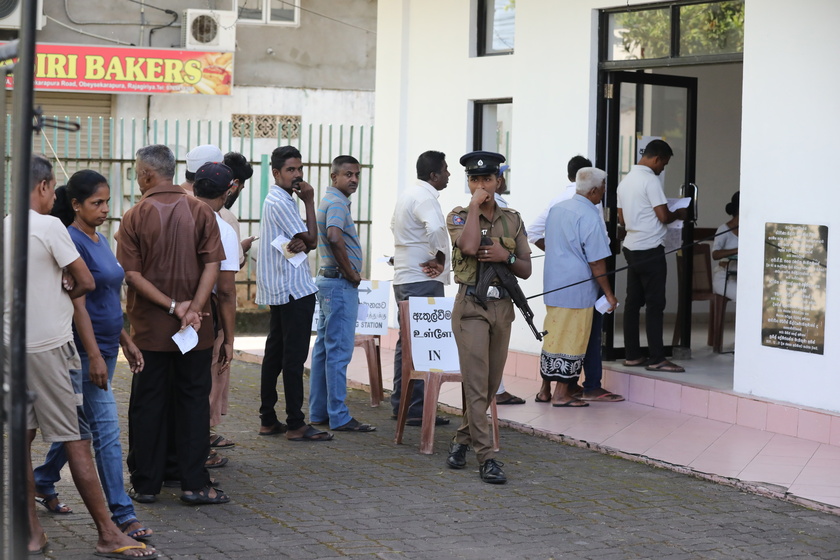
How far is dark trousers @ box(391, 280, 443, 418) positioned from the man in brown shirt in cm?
232

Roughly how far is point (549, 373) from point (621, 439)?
1.11 m

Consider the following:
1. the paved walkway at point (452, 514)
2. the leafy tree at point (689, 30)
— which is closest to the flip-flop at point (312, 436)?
the paved walkway at point (452, 514)

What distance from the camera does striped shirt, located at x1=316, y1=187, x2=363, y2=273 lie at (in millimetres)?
7863

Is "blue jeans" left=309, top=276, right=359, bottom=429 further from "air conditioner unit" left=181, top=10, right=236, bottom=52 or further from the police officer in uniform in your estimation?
"air conditioner unit" left=181, top=10, right=236, bottom=52

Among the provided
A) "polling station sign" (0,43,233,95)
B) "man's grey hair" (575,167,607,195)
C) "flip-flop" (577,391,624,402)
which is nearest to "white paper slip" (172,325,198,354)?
"man's grey hair" (575,167,607,195)

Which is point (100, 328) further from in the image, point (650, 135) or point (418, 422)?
point (650, 135)

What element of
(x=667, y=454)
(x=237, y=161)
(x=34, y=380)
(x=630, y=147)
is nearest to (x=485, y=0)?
(x=630, y=147)

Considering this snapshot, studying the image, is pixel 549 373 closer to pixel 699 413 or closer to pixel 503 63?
pixel 699 413

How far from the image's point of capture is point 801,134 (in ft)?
25.7

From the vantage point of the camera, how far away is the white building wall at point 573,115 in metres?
7.77

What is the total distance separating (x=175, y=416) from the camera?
19.6 feet

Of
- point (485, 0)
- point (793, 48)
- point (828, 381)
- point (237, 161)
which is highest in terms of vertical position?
point (485, 0)

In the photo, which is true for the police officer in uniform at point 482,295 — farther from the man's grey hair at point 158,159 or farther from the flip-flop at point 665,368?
the flip-flop at point 665,368

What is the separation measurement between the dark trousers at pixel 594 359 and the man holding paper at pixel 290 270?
241cm
